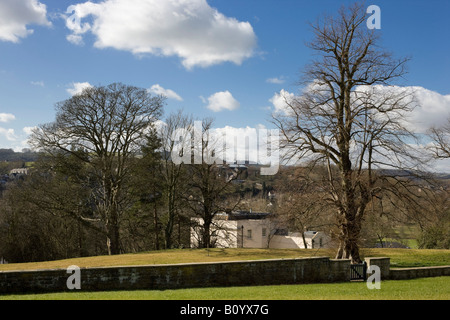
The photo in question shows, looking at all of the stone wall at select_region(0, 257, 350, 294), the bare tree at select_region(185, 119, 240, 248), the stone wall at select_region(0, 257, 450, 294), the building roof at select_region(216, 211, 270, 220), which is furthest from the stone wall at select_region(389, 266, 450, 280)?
the building roof at select_region(216, 211, 270, 220)

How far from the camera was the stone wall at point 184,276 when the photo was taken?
1159 cm

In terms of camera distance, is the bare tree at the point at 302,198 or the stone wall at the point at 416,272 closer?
the stone wall at the point at 416,272

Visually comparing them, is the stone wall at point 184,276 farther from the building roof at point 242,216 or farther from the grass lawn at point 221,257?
the building roof at point 242,216

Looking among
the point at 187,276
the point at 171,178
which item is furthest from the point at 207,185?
the point at 187,276

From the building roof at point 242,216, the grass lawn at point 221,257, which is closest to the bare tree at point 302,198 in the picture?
the grass lawn at point 221,257

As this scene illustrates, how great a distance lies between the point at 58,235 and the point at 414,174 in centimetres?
3015

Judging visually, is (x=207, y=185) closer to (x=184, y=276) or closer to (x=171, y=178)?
(x=171, y=178)

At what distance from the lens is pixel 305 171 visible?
18250 mm

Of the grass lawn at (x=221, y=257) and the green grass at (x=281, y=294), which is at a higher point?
the green grass at (x=281, y=294)

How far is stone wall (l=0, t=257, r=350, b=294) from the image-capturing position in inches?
456

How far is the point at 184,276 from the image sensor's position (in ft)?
41.0

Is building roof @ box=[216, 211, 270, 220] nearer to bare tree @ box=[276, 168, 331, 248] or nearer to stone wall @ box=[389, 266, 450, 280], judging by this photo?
bare tree @ box=[276, 168, 331, 248]
